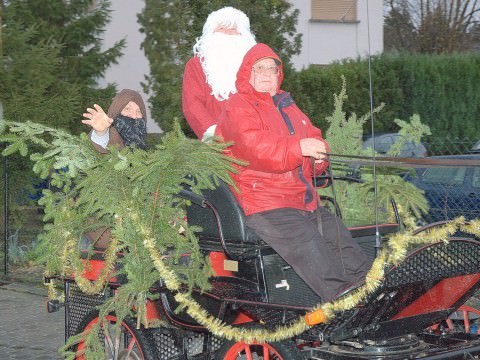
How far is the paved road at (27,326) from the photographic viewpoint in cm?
670

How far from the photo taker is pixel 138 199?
177 inches

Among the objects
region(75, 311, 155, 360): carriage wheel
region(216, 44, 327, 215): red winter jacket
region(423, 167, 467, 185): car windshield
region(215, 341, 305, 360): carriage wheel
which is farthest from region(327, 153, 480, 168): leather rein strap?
region(423, 167, 467, 185): car windshield

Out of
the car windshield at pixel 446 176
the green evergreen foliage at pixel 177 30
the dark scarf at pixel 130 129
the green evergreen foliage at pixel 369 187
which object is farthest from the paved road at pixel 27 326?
the car windshield at pixel 446 176

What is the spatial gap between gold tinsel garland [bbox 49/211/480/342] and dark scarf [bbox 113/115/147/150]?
100 cm

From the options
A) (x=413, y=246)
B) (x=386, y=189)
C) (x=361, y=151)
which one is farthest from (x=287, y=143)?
(x=361, y=151)

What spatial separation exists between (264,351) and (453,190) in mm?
5352

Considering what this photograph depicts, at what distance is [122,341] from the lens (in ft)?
17.1

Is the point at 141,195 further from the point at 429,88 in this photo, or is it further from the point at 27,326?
the point at 429,88

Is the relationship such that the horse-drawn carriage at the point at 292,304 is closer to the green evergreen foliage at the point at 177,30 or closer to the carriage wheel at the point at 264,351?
the carriage wheel at the point at 264,351

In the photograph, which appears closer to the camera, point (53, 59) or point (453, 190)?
point (453, 190)

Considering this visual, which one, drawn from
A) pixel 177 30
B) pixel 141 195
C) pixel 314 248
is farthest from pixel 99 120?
pixel 177 30

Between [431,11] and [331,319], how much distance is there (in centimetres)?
2574

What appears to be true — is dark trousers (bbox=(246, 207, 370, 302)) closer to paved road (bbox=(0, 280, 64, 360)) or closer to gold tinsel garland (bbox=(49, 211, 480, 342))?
gold tinsel garland (bbox=(49, 211, 480, 342))

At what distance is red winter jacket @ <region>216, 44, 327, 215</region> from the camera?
4.21 metres
